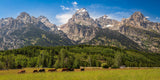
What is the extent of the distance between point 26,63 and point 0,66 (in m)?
49.3

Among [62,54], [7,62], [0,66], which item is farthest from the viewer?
[62,54]

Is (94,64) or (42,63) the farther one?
(94,64)

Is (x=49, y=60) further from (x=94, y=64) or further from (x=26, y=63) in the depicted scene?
(x=94, y=64)

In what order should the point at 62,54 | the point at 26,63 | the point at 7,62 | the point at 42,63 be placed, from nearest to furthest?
1. the point at 7,62
2. the point at 62,54
3. the point at 42,63
4. the point at 26,63

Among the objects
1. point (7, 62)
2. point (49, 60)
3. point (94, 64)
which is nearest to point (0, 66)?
point (7, 62)

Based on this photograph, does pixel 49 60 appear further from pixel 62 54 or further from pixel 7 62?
pixel 7 62

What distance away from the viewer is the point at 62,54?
157500 mm

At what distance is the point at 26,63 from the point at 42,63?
30.8 meters

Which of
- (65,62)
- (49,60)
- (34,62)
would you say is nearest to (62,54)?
(65,62)

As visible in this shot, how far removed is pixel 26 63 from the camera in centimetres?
18375

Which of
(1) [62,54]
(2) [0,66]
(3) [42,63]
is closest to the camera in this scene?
(2) [0,66]

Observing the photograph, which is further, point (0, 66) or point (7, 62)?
point (7, 62)

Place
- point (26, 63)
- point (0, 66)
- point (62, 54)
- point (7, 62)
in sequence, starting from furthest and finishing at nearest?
point (26, 63)
point (62, 54)
point (7, 62)
point (0, 66)

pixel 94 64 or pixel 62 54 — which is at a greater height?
pixel 62 54
